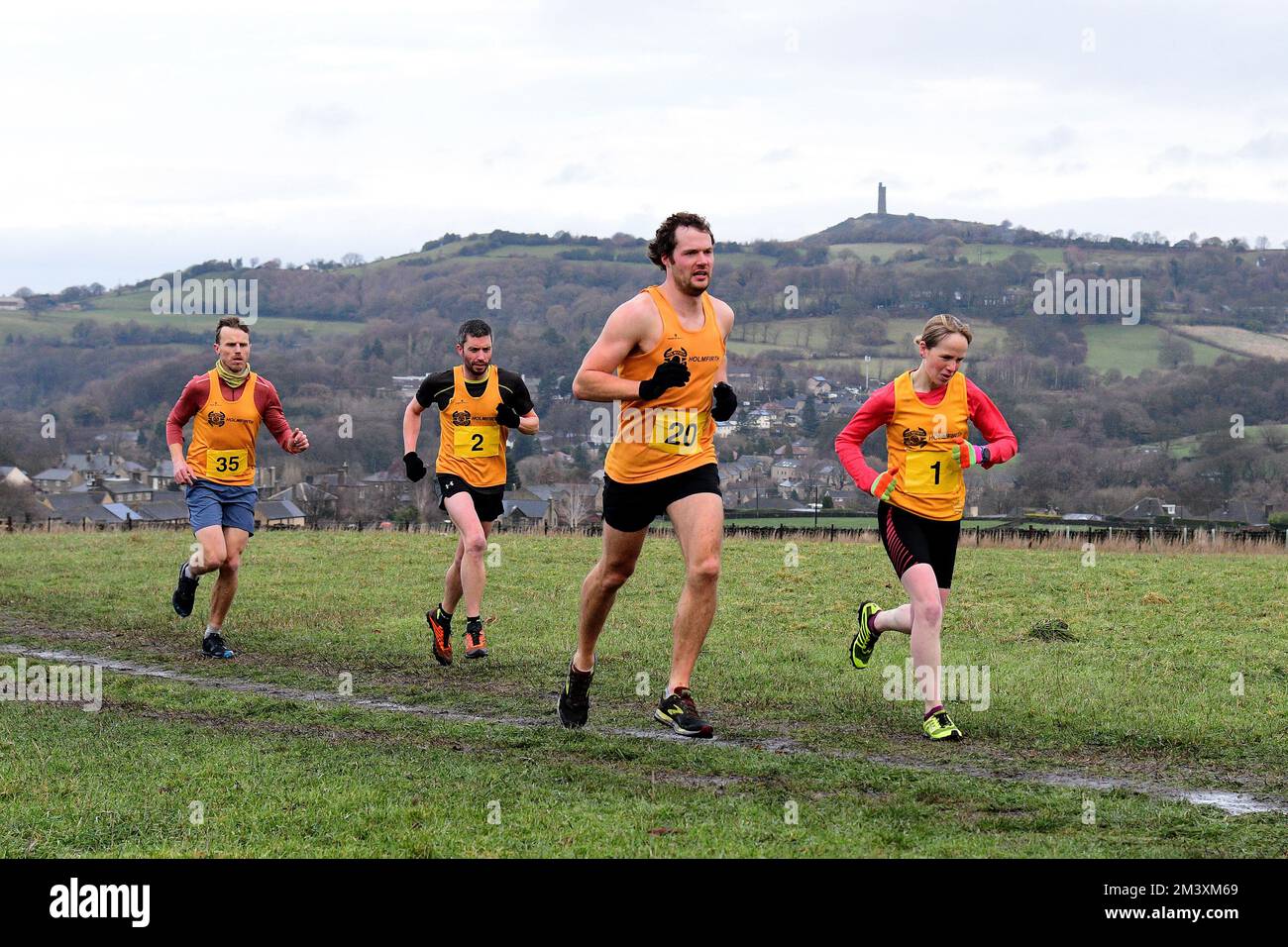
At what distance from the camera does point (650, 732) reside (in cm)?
852

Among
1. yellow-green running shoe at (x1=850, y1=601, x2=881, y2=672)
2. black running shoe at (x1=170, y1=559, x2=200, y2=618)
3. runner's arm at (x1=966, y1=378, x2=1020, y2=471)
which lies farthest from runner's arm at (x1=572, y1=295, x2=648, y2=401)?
black running shoe at (x1=170, y1=559, x2=200, y2=618)

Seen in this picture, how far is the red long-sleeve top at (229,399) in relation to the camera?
1204 cm

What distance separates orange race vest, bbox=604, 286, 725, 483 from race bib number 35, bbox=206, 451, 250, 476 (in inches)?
205

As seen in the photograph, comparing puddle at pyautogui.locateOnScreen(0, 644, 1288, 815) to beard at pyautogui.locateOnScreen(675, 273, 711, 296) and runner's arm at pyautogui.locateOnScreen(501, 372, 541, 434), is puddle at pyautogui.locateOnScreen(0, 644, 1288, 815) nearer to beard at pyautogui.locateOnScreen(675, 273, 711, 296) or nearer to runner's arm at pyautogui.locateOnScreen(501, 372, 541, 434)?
beard at pyautogui.locateOnScreen(675, 273, 711, 296)

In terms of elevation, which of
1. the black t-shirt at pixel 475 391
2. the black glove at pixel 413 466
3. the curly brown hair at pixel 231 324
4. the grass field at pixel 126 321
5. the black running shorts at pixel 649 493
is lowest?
the black running shorts at pixel 649 493

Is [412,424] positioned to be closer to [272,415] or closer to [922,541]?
[272,415]

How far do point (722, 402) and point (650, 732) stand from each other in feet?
7.05

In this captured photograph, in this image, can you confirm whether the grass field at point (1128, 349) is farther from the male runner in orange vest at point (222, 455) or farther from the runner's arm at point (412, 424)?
the male runner in orange vest at point (222, 455)

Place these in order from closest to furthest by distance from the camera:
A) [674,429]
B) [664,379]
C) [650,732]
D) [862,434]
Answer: [664,379] → [674,429] → [650,732] → [862,434]

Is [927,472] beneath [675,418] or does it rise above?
beneath

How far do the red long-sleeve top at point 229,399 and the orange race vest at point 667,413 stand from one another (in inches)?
192

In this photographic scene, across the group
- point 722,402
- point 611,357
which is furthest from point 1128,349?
point 611,357

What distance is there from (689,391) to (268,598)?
29.9ft

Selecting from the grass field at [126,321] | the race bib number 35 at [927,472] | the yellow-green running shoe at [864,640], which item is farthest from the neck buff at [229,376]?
the grass field at [126,321]
